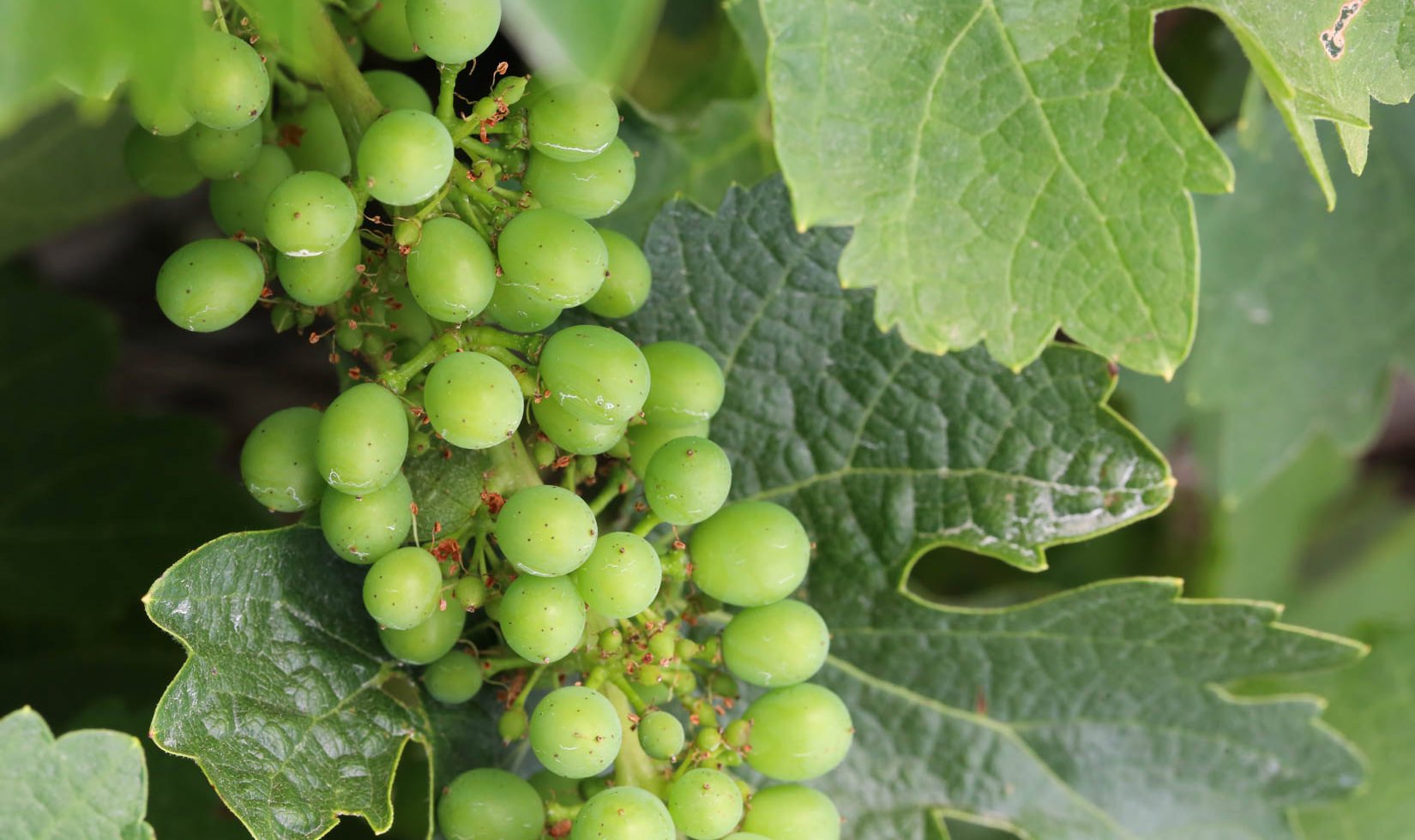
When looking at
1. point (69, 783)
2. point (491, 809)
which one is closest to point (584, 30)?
point (491, 809)

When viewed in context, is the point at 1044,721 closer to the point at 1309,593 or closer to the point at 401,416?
the point at 401,416

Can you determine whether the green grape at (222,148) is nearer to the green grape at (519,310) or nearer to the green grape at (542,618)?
the green grape at (519,310)

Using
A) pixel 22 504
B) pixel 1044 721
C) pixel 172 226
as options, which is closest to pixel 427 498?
pixel 1044 721

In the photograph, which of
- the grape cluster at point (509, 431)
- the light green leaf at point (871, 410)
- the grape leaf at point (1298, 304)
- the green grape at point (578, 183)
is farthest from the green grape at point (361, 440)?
the grape leaf at point (1298, 304)

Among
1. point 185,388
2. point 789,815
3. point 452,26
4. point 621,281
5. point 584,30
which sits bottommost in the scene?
point 185,388

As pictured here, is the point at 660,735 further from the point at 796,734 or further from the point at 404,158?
the point at 404,158
